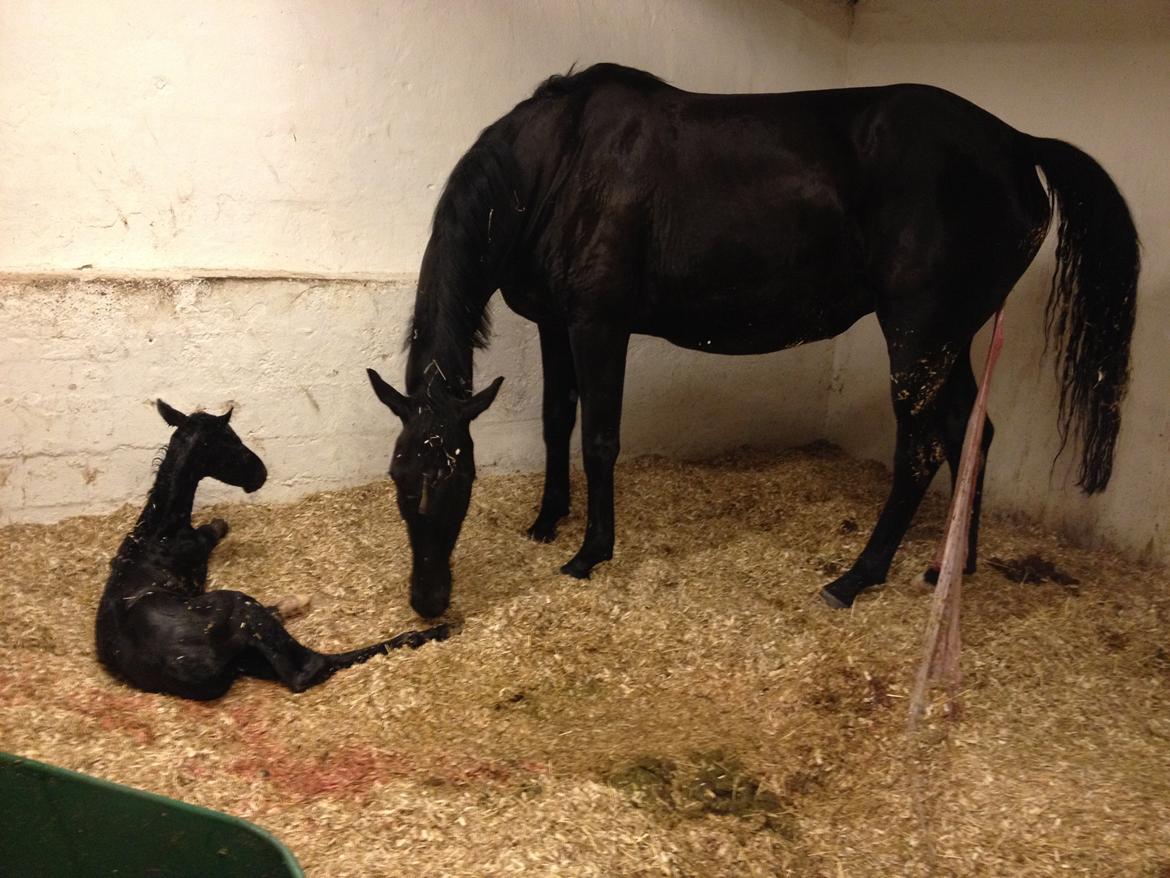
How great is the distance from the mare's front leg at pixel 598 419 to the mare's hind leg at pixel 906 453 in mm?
856

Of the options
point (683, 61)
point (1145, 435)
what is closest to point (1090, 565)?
point (1145, 435)

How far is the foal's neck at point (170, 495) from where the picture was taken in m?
2.90

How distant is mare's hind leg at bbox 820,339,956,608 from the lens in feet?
10.1

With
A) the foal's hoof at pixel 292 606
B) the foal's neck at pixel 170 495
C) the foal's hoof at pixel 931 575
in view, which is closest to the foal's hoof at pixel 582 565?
the foal's hoof at pixel 292 606

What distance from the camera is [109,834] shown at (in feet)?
5.46

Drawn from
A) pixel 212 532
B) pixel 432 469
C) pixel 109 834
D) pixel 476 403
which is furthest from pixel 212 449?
pixel 109 834

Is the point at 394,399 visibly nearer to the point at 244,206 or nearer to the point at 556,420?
the point at 556,420

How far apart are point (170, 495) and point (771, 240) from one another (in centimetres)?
217

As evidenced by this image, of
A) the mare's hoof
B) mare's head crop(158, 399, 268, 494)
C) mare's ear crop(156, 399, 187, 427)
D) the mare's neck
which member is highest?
the mare's neck

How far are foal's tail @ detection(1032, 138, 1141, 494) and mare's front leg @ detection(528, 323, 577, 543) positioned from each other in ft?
5.95

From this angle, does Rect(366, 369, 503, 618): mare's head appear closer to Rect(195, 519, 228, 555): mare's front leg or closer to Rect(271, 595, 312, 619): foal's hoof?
Rect(271, 595, 312, 619): foal's hoof

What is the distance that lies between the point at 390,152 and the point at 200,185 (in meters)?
0.76

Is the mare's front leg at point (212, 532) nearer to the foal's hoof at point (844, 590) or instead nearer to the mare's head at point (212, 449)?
the mare's head at point (212, 449)

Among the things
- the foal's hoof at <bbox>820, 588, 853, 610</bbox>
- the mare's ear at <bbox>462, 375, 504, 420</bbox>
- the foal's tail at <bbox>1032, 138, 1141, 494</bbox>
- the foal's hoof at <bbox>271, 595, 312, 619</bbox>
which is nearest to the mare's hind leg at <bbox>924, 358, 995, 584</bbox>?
the foal's tail at <bbox>1032, 138, 1141, 494</bbox>
